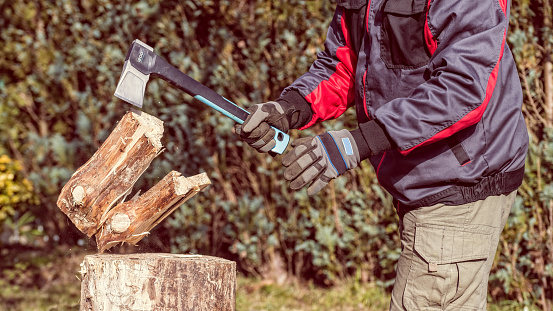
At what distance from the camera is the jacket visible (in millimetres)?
1763

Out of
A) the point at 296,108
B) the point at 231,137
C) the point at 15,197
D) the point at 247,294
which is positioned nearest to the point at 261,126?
the point at 296,108

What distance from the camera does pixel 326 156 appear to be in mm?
1889

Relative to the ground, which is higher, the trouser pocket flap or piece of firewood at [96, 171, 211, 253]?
piece of firewood at [96, 171, 211, 253]

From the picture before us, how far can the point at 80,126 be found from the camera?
5.15 m

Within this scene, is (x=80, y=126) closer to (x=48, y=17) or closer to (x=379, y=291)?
(x=48, y=17)

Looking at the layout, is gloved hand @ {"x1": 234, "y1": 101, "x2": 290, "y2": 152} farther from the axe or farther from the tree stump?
the tree stump

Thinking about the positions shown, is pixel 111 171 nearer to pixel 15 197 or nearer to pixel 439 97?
pixel 439 97

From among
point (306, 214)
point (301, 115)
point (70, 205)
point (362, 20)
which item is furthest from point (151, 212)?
point (306, 214)

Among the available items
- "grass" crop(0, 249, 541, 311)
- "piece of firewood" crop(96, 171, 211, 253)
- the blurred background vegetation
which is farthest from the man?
"grass" crop(0, 249, 541, 311)

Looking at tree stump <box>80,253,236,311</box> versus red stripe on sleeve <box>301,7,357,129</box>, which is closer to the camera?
tree stump <box>80,253,236,311</box>

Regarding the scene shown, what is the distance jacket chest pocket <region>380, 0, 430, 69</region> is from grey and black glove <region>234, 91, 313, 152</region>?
0.58 m

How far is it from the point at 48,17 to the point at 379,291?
4.41 metres

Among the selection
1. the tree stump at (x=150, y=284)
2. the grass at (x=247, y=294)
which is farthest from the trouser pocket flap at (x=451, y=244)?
the grass at (x=247, y=294)

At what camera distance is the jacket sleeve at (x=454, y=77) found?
5.74ft
